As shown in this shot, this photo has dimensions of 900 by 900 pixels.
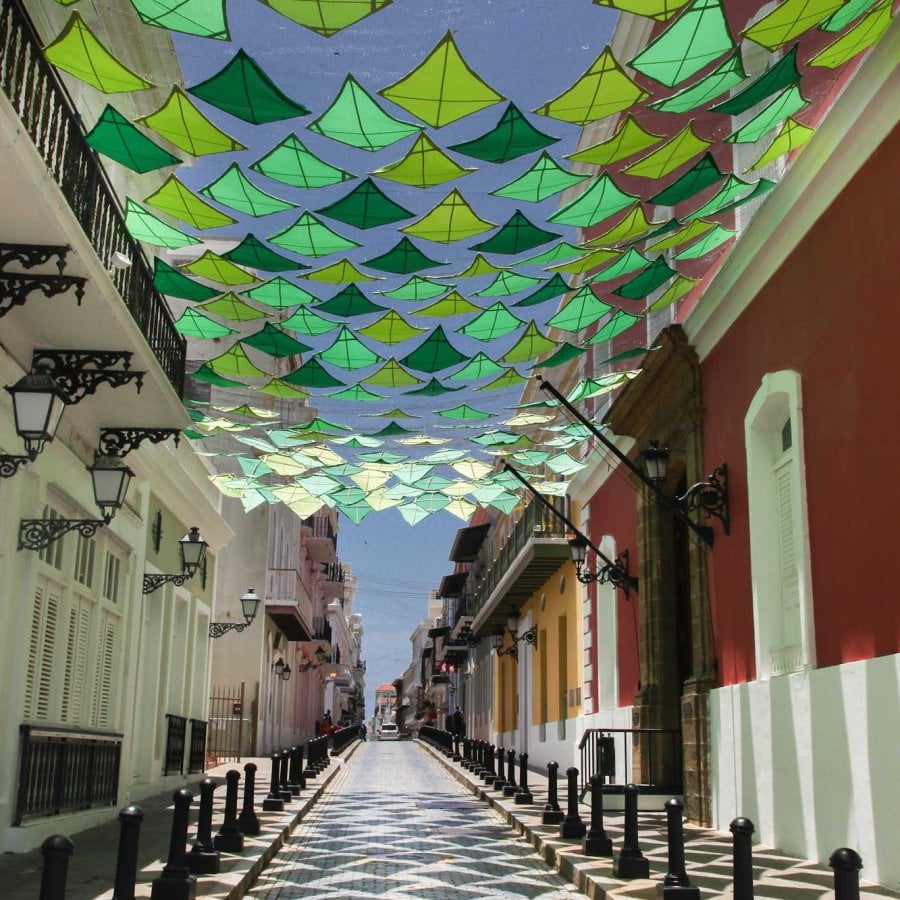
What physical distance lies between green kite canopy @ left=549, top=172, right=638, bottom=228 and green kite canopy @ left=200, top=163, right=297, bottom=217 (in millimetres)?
2212

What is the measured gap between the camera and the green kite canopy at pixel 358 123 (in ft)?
23.2

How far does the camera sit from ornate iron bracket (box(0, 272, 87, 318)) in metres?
7.75

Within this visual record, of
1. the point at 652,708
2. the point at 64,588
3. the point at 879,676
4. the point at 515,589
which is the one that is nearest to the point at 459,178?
the point at 879,676

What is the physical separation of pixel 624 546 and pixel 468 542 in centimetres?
2783

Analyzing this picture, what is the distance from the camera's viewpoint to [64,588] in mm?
11055

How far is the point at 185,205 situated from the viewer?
8.68 m

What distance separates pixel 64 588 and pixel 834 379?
7561 mm

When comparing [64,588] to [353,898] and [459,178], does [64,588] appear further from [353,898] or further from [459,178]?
[459,178]

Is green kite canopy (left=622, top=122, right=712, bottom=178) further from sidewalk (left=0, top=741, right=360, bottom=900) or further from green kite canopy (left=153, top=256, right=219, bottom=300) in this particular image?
sidewalk (left=0, top=741, right=360, bottom=900)

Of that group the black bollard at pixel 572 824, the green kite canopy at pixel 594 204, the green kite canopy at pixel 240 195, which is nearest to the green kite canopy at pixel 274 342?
the green kite canopy at pixel 240 195

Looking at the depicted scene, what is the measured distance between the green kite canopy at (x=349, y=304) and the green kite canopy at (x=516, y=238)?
1574 millimetres

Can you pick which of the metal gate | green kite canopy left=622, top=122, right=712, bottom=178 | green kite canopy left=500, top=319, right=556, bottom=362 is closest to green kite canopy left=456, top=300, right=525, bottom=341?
green kite canopy left=500, top=319, right=556, bottom=362

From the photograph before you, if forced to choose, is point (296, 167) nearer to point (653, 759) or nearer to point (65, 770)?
point (65, 770)

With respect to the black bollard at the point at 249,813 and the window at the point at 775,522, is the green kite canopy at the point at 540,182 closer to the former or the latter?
the window at the point at 775,522
